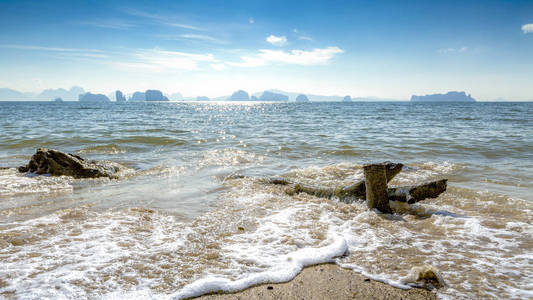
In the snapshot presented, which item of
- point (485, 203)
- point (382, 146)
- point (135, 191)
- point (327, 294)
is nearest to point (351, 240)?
point (327, 294)

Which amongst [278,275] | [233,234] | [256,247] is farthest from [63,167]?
[278,275]

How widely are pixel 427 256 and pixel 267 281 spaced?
2.23 meters

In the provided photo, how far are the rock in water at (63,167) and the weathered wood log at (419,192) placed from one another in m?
7.45

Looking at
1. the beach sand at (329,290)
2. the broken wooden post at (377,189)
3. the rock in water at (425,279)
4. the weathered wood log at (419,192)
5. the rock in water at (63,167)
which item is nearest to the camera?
the beach sand at (329,290)

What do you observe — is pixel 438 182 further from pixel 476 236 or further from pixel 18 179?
pixel 18 179

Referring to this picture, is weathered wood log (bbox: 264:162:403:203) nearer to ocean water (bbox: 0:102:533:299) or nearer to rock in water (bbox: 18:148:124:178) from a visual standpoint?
ocean water (bbox: 0:102:533:299)

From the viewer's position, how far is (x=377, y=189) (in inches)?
206

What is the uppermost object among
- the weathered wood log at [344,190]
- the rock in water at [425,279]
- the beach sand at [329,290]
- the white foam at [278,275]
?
the weathered wood log at [344,190]

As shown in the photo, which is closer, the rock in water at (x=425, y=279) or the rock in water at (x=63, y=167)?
the rock in water at (x=425, y=279)

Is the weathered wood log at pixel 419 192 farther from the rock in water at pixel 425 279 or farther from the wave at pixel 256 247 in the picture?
the rock in water at pixel 425 279

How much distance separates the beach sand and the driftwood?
255 centimetres

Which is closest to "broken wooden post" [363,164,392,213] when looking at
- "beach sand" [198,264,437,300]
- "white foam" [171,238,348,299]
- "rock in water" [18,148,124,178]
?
"white foam" [171,238,348,299]

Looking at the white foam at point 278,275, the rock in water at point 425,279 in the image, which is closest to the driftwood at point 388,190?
the white foam at point 278,275

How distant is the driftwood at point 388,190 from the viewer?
4961 millimetres
